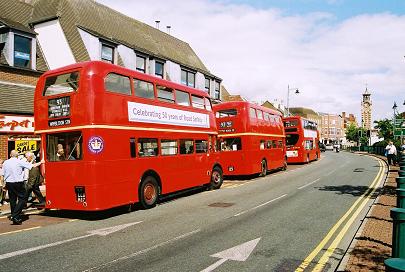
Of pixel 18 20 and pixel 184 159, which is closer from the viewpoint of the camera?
pixel 184 159

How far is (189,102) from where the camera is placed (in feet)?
50.5

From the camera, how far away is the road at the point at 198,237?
255 inches

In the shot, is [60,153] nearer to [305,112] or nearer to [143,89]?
[143,89]

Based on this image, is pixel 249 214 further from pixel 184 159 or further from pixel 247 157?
pixel 247 157

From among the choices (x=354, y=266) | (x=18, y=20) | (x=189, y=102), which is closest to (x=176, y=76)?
(x=18, y=20)

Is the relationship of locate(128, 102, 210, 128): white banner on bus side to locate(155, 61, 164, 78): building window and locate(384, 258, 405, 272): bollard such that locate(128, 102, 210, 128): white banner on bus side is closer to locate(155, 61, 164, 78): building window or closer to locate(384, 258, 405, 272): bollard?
locate(384, 258, 405, 272): bollard

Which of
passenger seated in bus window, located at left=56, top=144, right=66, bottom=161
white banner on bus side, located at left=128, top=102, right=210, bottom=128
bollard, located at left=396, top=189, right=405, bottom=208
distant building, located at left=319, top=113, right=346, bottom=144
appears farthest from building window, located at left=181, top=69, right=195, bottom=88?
distant building, located at left=319, top=113, right=346, bottom=144

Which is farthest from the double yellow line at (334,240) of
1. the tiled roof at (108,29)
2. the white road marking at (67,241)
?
the tiled roof at (108,29)

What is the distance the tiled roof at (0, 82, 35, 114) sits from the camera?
16719 millimetres

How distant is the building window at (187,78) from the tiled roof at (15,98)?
1512 centimetres

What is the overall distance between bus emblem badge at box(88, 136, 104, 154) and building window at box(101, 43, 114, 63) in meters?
14.5

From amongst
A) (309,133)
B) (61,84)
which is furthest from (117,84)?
(309,133)

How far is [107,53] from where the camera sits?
2406 centimetres

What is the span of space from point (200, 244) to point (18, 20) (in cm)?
1935
